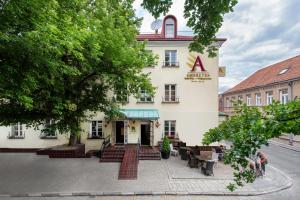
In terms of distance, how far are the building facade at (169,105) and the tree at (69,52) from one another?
16.3 feet

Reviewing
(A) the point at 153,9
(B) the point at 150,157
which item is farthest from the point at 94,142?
(A) the point at 153,9

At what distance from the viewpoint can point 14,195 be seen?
10.8 m

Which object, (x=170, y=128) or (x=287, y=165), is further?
(x=170, y=128)

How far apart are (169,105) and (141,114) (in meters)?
2.68

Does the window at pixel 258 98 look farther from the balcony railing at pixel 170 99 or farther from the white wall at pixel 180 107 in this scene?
the balcony railing at pixel 170 99

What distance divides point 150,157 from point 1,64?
12543 millimetres

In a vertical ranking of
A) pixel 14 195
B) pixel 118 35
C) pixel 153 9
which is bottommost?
pixel 14 195

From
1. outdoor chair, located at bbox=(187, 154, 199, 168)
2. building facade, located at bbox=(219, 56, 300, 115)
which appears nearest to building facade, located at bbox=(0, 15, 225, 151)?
building facade, located at bbox=(219, 56, 300, 115)

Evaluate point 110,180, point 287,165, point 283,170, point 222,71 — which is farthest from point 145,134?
point 287,165

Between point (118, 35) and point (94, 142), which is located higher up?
point (118, 35)

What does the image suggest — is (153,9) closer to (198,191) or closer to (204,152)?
(198,191)

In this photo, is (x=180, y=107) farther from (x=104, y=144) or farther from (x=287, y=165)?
(x=287, y=165)

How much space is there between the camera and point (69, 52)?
8773 mm

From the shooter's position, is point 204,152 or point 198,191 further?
point 204,152
